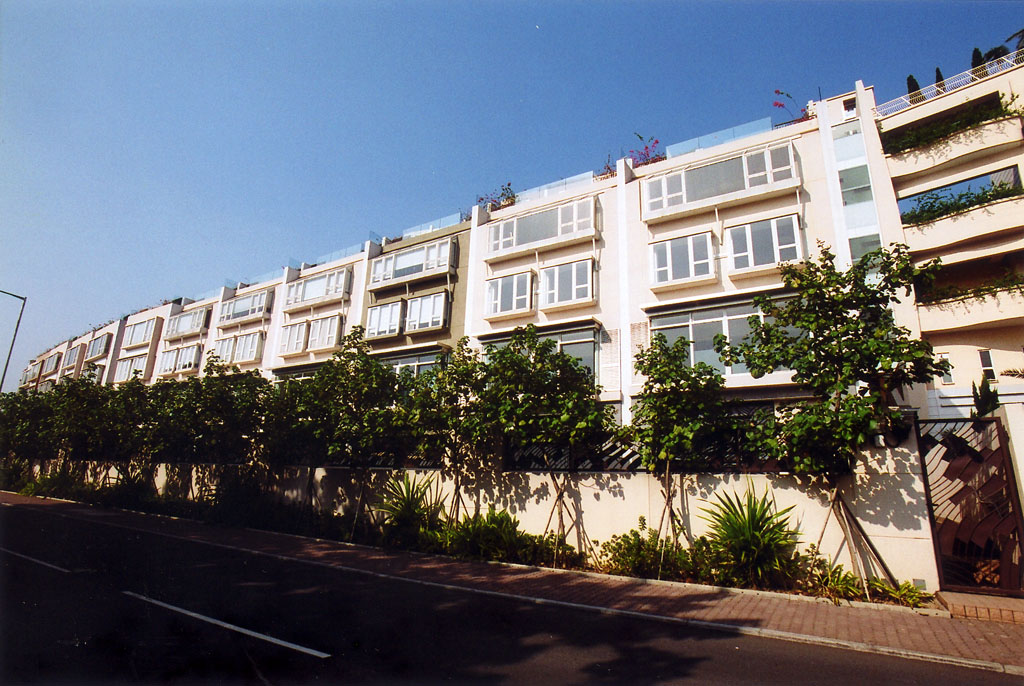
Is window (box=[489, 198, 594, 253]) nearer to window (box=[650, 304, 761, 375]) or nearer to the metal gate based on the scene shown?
window (box=[650, 304, 761, 375])

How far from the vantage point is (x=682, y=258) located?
2055 centimetres

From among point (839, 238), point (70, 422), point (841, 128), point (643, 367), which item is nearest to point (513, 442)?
point (643, 367)

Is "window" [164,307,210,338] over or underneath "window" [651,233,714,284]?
over

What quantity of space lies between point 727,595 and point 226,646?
9.35 metres

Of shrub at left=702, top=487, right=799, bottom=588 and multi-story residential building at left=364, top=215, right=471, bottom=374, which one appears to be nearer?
shrub at left=702, top=487, right=799, bottom=588

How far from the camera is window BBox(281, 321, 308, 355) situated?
3119 centimetres

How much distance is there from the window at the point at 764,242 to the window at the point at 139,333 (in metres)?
48.0

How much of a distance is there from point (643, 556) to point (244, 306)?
115 feet

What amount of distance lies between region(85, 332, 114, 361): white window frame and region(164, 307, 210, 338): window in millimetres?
11475

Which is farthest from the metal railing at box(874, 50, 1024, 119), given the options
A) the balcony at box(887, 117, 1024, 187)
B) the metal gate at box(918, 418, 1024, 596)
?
the metal gate at box(918, 418, 1024, 596)

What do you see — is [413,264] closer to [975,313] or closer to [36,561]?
[36,561]

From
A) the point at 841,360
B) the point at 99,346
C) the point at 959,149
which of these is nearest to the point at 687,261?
the point at 841,360

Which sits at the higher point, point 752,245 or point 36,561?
point 752,245

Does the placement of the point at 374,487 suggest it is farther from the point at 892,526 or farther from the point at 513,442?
the point at 892,526
